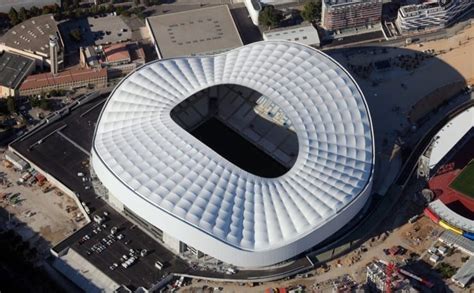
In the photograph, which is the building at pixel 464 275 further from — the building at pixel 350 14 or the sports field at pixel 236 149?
the building at pixel 350 14

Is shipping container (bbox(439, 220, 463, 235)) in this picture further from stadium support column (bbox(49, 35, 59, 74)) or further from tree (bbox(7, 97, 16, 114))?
tree (bbox(7, 97, 16, 114))

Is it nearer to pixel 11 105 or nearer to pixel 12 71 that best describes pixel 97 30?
pixel 12 71

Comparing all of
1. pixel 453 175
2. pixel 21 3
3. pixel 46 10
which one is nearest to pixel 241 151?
pixel 453 175

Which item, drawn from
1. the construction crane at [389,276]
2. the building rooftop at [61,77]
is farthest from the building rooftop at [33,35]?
the construction crane at [389,276]

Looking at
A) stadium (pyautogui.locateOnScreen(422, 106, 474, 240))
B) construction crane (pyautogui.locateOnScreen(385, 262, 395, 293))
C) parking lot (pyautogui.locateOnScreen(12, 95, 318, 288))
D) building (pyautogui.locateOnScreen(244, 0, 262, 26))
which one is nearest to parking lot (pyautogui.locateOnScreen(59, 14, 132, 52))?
parking lot (pyautogui.locateOnScreen(12, 95, 318, 288))

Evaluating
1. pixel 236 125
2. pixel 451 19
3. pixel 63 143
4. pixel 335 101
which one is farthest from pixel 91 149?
pixel 451 19
